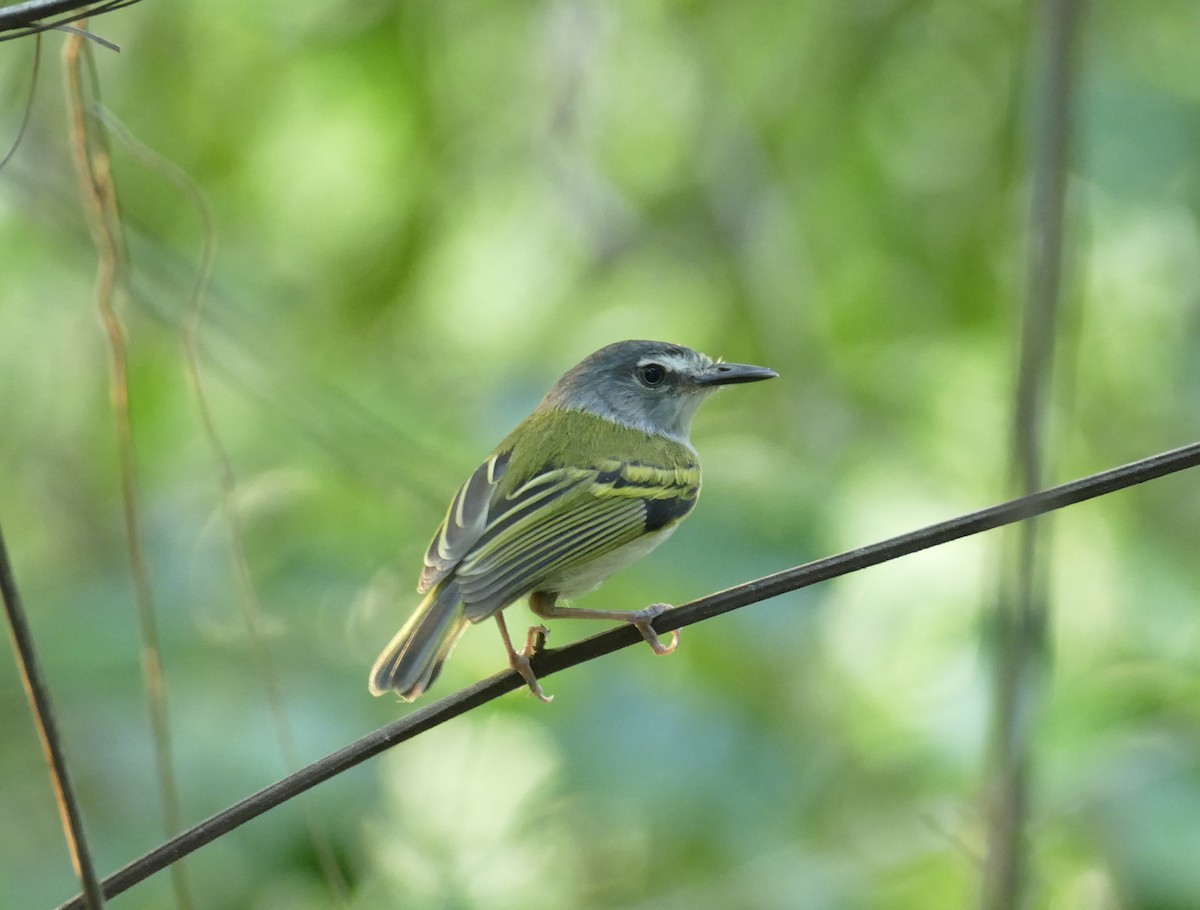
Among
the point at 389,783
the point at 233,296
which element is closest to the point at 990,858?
the point at 389,783

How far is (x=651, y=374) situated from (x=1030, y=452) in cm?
227

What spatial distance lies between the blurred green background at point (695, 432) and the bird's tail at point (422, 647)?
0.56 metres

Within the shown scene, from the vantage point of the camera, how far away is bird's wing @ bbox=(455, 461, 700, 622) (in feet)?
9.46

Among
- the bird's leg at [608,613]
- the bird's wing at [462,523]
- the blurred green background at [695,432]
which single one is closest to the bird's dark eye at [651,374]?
the blurred green background at [695,432]

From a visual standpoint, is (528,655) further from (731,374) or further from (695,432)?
(695,432)

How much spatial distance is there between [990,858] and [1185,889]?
125 cm

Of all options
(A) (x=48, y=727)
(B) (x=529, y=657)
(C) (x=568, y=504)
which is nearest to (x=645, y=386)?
(C) (x=568, y=504)

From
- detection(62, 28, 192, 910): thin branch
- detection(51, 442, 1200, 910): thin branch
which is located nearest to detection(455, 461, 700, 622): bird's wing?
detection(62, 28, 192, 910): thin branch

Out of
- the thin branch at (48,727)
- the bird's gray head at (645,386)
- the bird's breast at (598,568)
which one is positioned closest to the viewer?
the thin branch at (48,727)

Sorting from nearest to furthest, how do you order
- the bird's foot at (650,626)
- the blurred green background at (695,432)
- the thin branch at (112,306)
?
the thin branch at (112,306) → the bird's foot at (650,626) → the blurred green background at (695,432)

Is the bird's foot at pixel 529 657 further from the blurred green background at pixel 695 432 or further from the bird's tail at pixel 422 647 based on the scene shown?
the blurred green background at pixel 695 432

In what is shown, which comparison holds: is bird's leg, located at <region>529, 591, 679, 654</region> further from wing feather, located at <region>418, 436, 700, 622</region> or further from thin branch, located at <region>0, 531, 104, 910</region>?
thin branch, located at <region>0, 531, 104, 910</region>

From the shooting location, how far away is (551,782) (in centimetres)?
357

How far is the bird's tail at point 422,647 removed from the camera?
269 cm
